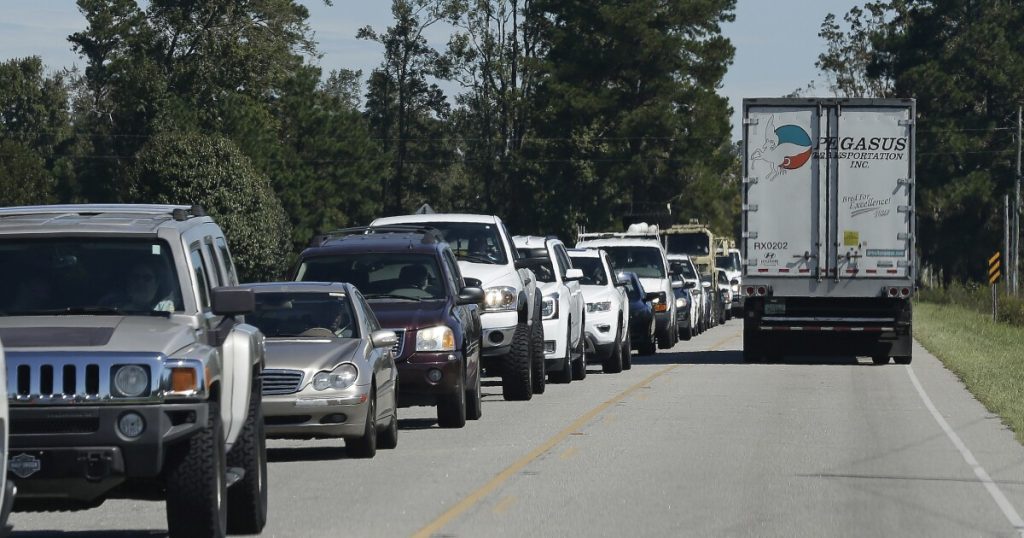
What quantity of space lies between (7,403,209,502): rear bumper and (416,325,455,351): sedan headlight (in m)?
8.28

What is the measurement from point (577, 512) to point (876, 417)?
8417mm

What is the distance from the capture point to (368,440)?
14703mm

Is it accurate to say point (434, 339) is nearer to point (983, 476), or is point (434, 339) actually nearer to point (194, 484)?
point (983, 476)

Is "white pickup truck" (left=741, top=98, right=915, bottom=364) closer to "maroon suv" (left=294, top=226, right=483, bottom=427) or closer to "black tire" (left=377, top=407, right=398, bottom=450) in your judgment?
"maroon suv" (left=294, top=226, right=483, bottom=427)

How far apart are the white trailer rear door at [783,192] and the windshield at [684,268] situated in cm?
1432

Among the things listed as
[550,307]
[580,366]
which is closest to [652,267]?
[580,366]

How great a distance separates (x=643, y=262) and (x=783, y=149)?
25.3 ft

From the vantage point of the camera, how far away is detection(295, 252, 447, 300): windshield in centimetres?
1788

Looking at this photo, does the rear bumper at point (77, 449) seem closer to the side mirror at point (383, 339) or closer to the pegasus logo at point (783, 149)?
the side mirror at point (383, 339)

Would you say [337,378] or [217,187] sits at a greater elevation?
[217,187]

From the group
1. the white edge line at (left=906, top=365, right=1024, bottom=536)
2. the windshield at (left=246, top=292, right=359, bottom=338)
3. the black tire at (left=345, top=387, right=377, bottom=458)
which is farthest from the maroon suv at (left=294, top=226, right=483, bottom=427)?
the white edge line at (left=906, top=365, right=1024, bottom=536)

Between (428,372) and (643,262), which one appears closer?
(428,372)

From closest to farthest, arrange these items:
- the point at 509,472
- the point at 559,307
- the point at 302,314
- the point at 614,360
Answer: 1. the point at 509,472
2. the point at 302,314
3. the point at 559,307
4. the point at 614,360

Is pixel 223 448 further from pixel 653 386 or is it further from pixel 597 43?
pixel 597 43
